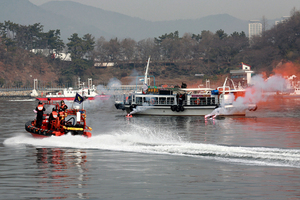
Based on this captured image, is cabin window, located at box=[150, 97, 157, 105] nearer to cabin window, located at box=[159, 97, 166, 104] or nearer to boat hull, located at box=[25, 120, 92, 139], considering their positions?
cabin window, located at box=[159, 97, 166, 104]

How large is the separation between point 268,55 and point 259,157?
173m

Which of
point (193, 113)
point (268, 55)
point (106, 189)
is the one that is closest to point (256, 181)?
point (106, 189)

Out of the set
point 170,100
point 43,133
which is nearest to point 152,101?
point 170,100

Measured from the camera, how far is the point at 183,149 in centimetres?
2520

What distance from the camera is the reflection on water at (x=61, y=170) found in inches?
674

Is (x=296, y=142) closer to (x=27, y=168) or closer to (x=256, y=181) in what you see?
(x=256, y=181)

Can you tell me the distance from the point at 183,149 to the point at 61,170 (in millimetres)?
7908

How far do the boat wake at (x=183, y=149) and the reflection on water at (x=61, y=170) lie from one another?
1909 millimetres

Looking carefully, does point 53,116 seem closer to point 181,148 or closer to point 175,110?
point 181,148

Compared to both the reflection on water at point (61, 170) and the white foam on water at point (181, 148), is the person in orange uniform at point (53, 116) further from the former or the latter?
the reflection on water at point (61, 170)

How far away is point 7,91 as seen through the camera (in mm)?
196500

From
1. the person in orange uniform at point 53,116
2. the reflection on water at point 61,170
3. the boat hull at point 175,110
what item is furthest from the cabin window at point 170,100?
the reflection on water at point 61,170

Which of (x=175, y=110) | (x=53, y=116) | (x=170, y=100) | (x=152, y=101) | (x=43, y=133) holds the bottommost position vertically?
(x=43, y=133)

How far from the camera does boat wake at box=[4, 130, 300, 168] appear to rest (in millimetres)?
21987
